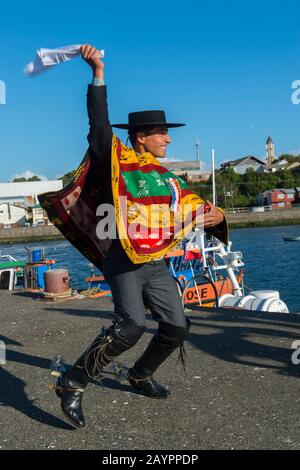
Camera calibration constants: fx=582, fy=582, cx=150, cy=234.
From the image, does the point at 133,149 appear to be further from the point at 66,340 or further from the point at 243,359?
the point at 66,340

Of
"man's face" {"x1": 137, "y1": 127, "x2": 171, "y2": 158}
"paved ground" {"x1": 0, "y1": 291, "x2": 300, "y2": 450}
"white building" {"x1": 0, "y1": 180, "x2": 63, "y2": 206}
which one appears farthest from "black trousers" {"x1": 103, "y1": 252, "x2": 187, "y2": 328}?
"white building" {"x1": 0, "y1": 180, "x2": 63, "y2": 206}

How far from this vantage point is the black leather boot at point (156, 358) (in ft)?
12.8

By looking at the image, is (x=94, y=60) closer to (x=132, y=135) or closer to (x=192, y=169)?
(x=132, y=135)

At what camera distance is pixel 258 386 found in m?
4.38

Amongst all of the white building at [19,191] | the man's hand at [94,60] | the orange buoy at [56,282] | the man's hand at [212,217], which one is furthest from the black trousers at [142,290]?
the white building at [19,191]

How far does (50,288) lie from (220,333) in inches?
147

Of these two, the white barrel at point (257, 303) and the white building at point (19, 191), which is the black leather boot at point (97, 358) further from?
the white building at point (19, 191)

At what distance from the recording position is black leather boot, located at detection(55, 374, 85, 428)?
3.59 meters

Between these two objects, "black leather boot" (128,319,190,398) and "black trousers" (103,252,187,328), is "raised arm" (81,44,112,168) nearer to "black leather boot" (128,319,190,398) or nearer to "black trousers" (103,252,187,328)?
"black trousers" (103,252,187,328)

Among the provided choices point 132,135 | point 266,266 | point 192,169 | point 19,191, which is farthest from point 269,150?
point 132,135

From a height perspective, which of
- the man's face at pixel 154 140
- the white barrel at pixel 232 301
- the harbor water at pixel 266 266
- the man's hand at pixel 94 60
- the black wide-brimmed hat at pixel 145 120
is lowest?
the harbor water at pixel 266 266

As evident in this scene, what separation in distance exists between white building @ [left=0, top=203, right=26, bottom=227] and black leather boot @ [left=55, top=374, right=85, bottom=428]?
86532 mm

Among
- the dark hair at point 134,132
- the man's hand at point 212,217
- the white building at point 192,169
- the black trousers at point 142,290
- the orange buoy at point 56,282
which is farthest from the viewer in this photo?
the white building at point 192,169

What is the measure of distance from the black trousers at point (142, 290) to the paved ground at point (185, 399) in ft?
2.11
